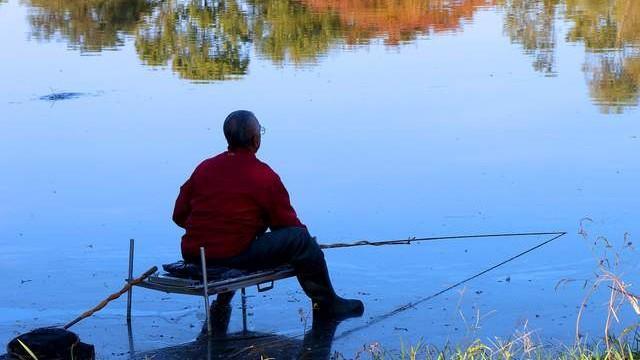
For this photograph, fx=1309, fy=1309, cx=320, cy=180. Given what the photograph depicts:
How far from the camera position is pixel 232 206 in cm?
719

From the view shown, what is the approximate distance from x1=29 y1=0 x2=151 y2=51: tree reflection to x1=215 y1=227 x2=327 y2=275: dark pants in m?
17.0

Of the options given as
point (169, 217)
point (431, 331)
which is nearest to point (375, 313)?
point (431, 331)

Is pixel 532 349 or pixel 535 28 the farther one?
pixel 535 28

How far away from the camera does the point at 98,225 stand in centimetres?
1012

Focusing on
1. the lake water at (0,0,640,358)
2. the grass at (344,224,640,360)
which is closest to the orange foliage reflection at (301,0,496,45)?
the lake water at (0,0,640,358)

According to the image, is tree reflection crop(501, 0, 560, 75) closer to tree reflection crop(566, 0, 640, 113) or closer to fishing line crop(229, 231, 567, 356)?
tree reflection crop(566, 0, 640, 113)

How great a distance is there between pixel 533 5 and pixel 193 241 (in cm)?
2646

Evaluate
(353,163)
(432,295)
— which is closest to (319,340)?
(432,295)

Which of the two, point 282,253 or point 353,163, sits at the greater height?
point 282,253

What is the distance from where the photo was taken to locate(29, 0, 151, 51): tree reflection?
25500 mm

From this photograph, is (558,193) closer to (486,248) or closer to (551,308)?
(486,248)

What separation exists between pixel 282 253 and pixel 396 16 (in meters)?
23.6

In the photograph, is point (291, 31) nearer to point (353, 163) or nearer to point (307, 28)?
point (307, 28)

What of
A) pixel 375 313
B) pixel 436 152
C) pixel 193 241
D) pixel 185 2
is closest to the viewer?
pixel 193 241
